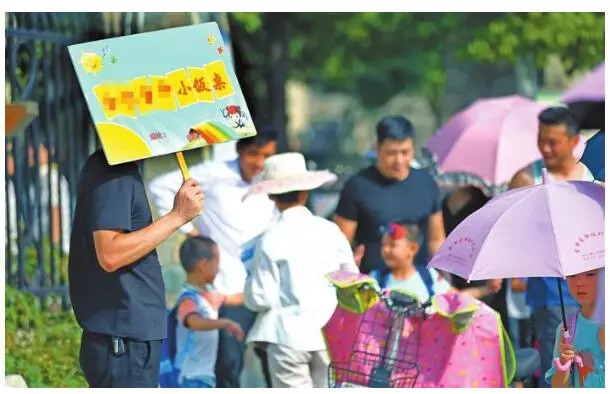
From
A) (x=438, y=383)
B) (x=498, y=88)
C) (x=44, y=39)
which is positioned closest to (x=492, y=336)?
(x=438, y=383)

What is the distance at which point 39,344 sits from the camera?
386 inches

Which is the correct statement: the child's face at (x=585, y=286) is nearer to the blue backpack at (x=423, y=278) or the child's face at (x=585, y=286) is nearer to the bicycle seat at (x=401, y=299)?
the bicycle seat at (x=401, y=299)

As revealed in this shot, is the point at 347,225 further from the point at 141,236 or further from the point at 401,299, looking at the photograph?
→ the point at 141,236

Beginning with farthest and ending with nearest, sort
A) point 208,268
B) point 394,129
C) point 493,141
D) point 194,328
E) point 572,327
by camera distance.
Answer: point 493,141
point 394,129
point 208,268
point 194,328
point 572,327

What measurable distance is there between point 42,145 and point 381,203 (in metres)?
3.28

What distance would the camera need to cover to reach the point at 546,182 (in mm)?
6578

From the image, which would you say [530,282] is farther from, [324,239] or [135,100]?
[135,100]

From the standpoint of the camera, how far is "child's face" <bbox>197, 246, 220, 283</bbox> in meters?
9.07

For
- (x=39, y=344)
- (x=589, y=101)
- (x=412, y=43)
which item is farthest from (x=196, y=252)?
(x=412, y=43)

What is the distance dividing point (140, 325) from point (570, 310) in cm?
324

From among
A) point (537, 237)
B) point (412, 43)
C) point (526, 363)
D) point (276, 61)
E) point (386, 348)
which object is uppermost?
point (412, 43)

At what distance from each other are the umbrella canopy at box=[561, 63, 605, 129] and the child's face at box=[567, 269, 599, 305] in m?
10.7

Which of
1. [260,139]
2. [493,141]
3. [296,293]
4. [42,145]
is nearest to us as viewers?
[296,293]

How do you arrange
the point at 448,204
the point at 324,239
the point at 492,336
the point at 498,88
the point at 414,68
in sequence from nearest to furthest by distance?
the point at 492,336, the point at 324,239, the point at 448,204, the point at 498,88, the point at 414,68
